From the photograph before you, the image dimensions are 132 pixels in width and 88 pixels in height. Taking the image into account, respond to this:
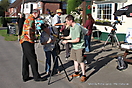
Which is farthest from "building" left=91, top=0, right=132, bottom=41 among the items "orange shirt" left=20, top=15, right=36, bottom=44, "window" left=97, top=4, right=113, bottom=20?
"orange shirt" left=20, top=15, right=36, bottom=44

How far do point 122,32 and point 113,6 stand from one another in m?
2.06

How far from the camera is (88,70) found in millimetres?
6887

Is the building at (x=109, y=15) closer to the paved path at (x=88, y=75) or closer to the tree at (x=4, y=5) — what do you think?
the paved path at (x=88, y=75)

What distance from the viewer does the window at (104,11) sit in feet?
44.6

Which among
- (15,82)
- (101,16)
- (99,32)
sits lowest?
(15,82)

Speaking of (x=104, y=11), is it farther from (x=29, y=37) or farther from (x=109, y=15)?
(x=29, y=37)

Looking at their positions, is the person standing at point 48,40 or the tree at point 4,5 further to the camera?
the tree at point 4,5

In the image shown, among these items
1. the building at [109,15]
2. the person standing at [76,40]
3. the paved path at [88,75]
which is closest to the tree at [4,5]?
the building at [109,15]

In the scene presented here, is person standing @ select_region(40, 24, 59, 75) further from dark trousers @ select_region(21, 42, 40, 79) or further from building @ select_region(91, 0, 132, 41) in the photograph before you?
building @ select_region(91, 0, 132, 41)

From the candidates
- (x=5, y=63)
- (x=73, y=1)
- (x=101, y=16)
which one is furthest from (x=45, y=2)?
(x=5, y=63)

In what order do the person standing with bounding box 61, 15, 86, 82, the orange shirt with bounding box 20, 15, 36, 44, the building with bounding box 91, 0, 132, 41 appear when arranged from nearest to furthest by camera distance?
the orange shirt with bounding box 20, 15, 36, 44
the person standing with bounding box 61, 15, 86, 82
the building with bounding box 91, 0, 132, 41

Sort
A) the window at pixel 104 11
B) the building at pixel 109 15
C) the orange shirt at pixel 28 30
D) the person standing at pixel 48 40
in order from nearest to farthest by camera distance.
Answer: the orange shirt at pixel 28 30, the person standing at pixel 48 40, the building at pixel 109 15, the window at pixel 104 11

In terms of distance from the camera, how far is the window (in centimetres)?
1359

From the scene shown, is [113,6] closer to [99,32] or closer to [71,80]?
[99,32]
